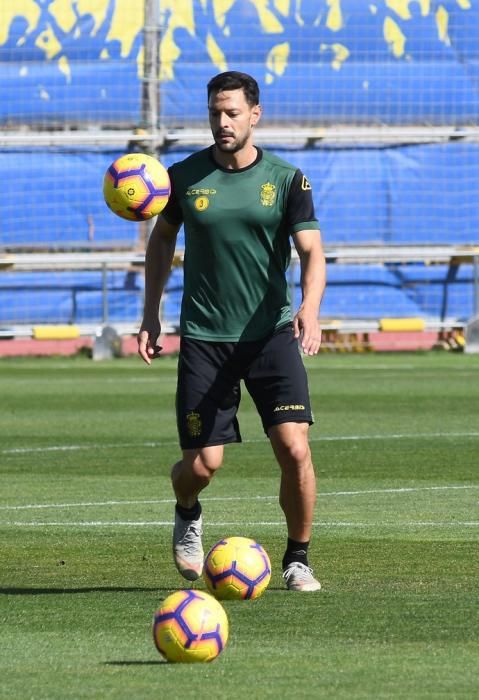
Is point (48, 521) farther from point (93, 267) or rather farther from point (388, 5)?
point (388, 5)

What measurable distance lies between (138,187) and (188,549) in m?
1.76

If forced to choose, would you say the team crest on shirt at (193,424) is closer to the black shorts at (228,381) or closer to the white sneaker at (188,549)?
the black shorts at (228,381)

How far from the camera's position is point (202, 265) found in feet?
27.8

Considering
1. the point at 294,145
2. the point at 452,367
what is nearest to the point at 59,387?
the point at 452,367

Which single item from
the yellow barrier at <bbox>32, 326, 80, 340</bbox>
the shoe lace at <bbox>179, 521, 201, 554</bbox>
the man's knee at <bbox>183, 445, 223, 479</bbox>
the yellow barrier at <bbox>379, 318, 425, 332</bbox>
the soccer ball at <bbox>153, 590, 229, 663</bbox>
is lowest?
the yellow barrier at <bbox>32, 326, 80, 340</bbox>

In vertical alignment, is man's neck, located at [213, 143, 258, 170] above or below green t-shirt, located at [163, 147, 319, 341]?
above

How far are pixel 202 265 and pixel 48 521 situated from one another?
299 cm

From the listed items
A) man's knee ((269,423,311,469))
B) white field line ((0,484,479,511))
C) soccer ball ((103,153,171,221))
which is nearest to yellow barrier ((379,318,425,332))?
white field line ((0,484,479,511))

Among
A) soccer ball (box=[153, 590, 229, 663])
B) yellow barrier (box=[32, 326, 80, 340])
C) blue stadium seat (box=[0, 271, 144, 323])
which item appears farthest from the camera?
blue stadium seat (box=[0, 271, 144, 323])

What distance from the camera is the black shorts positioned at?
27.6ft

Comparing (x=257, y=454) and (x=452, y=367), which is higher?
(x=257, y=454)

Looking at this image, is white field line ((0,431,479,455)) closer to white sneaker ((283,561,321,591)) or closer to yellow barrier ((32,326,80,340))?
white sneaker ((283,561,321,591))

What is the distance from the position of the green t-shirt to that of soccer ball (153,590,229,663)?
235 cm

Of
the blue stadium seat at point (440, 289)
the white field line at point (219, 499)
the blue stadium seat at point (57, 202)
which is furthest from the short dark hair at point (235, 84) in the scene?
the blue stadium seat at point (440, 289)
